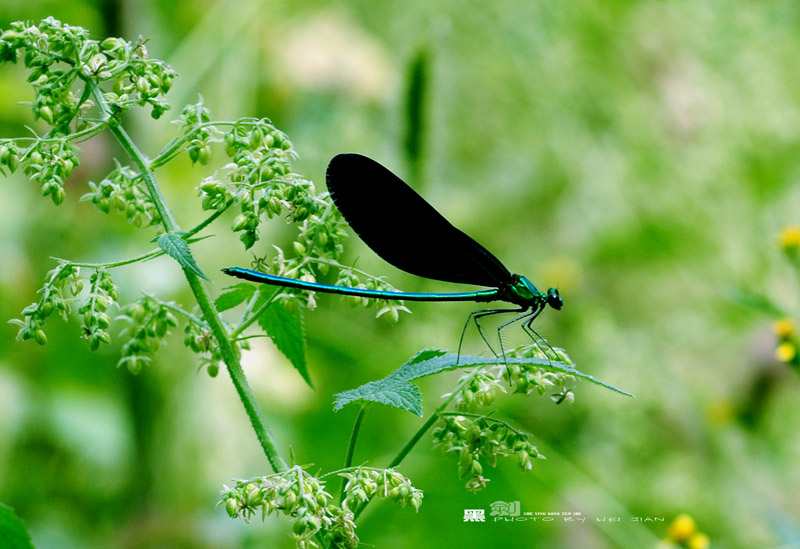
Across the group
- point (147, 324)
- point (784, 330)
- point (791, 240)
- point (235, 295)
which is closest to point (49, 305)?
point (147, 324)

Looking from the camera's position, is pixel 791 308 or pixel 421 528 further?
pixel 791 308

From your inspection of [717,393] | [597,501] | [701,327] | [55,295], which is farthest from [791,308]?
[55,295]

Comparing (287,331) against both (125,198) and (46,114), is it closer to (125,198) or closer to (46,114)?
(125,198)

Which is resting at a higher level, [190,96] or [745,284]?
[190,96]

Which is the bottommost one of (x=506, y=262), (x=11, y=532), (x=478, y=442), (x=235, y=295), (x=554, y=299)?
(x=11, y=532)

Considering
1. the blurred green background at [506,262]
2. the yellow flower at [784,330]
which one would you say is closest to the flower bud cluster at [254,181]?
the yellow flower at [784,330]

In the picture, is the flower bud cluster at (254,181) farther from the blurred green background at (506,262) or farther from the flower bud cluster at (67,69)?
the blurred green background at (506,262)

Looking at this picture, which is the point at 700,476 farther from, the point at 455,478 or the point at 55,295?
the point at 55,295
